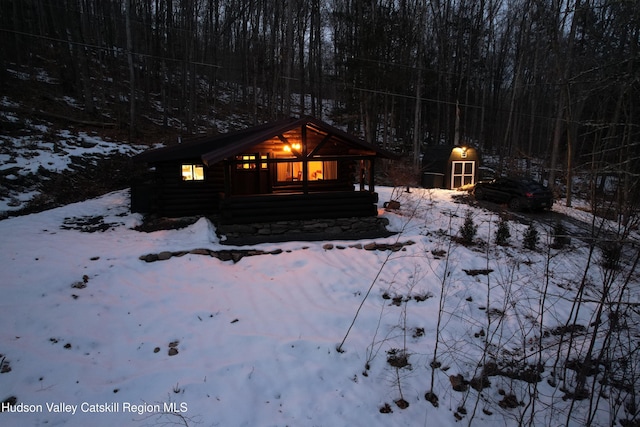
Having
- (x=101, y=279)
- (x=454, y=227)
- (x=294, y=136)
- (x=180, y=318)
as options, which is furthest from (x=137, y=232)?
(x=454, y=227)

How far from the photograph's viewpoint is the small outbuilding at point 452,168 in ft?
68.4

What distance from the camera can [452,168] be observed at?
20.9 meters

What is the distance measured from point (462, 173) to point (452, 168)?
824 mm

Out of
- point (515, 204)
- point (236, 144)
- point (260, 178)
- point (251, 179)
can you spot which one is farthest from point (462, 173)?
point (236, 144)

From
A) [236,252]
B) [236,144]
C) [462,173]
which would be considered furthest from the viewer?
[462,173]

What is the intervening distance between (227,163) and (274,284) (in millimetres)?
4556

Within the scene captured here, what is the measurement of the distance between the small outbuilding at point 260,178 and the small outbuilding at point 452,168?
8782 mm

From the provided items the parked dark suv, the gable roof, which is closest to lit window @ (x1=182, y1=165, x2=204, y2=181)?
the gable roof

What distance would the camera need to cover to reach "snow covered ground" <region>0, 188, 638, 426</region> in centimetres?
458

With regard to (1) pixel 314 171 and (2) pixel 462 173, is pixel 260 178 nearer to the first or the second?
(1) pixel 314 171

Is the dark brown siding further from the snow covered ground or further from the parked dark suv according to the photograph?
the parked dark suv

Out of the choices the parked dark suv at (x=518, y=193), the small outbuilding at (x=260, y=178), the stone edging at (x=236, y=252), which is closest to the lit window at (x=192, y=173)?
the small outbuilding at (x=260, y=178)

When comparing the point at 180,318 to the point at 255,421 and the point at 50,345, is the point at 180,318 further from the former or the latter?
the point at 255,421

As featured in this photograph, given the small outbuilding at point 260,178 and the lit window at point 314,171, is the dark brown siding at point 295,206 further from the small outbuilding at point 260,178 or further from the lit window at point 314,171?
the lit window at point 314,171
